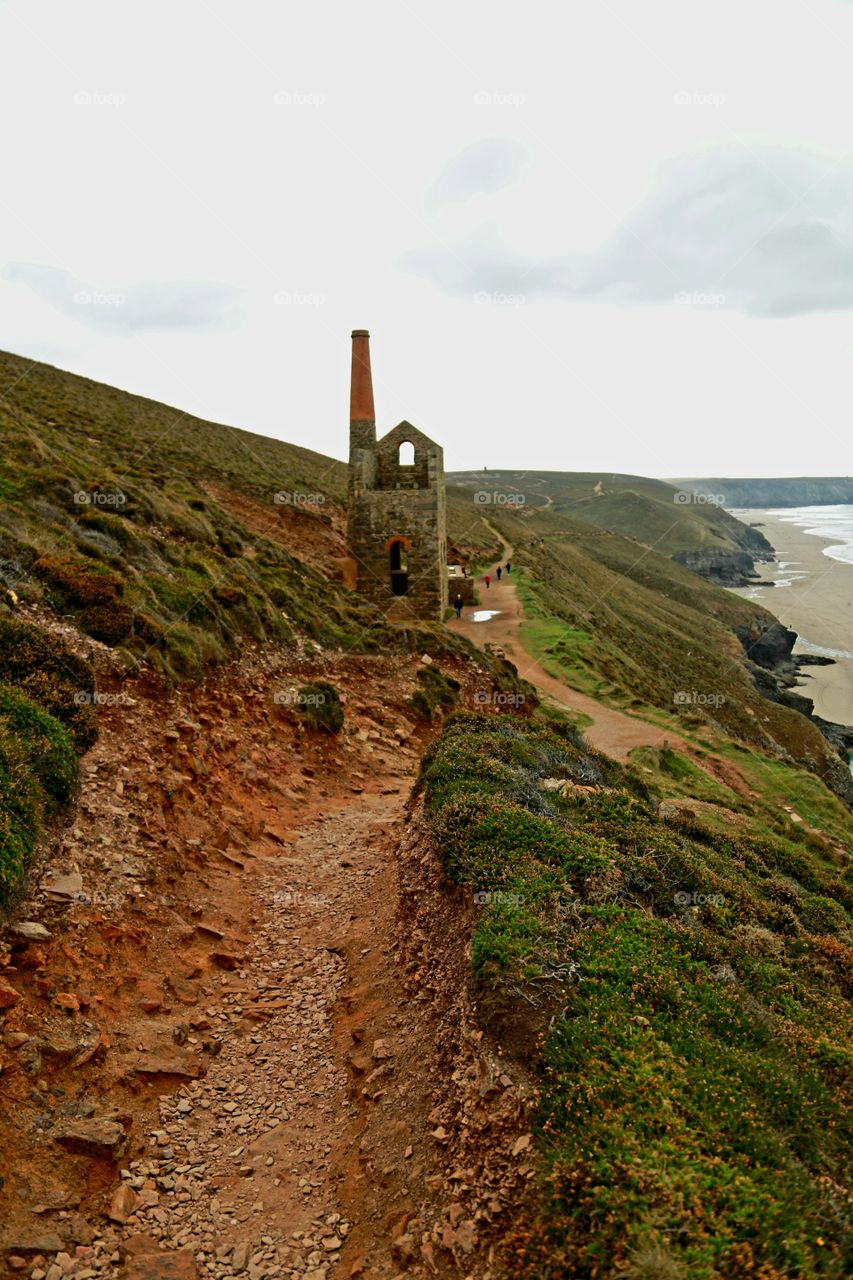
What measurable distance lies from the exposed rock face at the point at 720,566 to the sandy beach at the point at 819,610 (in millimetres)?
3110

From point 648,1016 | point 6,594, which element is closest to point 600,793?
point 648,1016

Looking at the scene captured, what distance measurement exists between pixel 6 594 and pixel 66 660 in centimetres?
187

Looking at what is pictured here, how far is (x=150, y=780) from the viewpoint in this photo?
9773 millimetres

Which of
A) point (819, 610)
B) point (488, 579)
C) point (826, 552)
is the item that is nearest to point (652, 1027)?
point (488, 579)

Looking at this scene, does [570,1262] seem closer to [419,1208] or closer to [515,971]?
[419,1208]

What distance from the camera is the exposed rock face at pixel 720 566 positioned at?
10069 centimetres

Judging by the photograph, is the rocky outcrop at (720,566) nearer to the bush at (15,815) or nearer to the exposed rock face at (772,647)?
the exposed rock face at (772,647)

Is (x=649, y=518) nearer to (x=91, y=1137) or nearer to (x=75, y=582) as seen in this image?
(x=75, y=582)

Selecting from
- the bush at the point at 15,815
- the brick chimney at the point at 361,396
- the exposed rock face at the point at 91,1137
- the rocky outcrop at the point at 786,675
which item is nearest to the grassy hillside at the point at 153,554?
the bush at the point at 15,815
